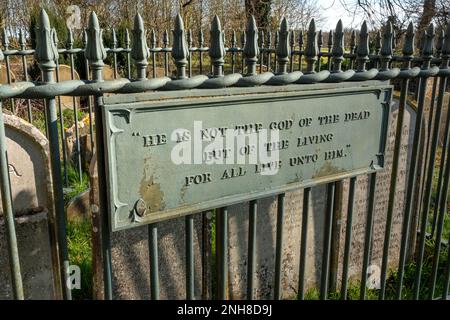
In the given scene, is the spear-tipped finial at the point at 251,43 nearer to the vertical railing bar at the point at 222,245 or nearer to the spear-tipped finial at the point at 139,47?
the spear-tipped finial at the point at 139,47

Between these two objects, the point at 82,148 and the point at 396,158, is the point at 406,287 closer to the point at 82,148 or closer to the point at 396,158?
the point at 396,158

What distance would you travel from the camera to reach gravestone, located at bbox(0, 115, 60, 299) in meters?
2.46

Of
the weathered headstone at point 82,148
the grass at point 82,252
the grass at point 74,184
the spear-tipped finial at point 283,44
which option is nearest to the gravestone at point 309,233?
the grass at point 82,252

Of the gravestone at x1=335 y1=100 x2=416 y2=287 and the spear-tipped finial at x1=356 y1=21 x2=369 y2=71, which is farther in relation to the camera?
the gravestone at x1=335 y1=100 x2=416 y2=287

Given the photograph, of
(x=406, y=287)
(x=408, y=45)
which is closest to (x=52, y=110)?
(x=408, y=45)

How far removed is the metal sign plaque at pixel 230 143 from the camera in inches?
61.2

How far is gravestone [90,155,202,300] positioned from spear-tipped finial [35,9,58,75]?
121 cm

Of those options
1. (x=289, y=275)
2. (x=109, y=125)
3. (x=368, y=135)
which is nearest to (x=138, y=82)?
(x=109, y=125)

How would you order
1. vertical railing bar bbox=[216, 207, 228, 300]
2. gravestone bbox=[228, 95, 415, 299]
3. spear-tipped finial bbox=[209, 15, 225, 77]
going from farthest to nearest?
gravestone bbox=[228, 95, 415, 299], vertical railing bar bbox=[216, 207, 228, 300], spear-tipped finial bbox=[209, 15, 225, 77]

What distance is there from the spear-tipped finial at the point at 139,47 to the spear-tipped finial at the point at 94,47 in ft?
0.36

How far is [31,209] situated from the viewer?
254cm

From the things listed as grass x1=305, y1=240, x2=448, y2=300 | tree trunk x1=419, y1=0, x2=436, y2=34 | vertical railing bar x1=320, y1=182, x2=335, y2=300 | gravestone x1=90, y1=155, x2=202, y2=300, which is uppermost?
tree trunk x1=419, y1=0, x2=436, y2=34

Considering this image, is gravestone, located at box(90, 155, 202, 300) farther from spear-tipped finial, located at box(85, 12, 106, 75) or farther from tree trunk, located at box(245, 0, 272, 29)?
tree trunk, located at box(245, 0, 272, 29)

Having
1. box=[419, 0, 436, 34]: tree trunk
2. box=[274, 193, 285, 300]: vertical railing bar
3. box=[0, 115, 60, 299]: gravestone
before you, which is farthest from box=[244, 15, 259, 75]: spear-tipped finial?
box=[419, 0, 436, 34]: tree trunk
